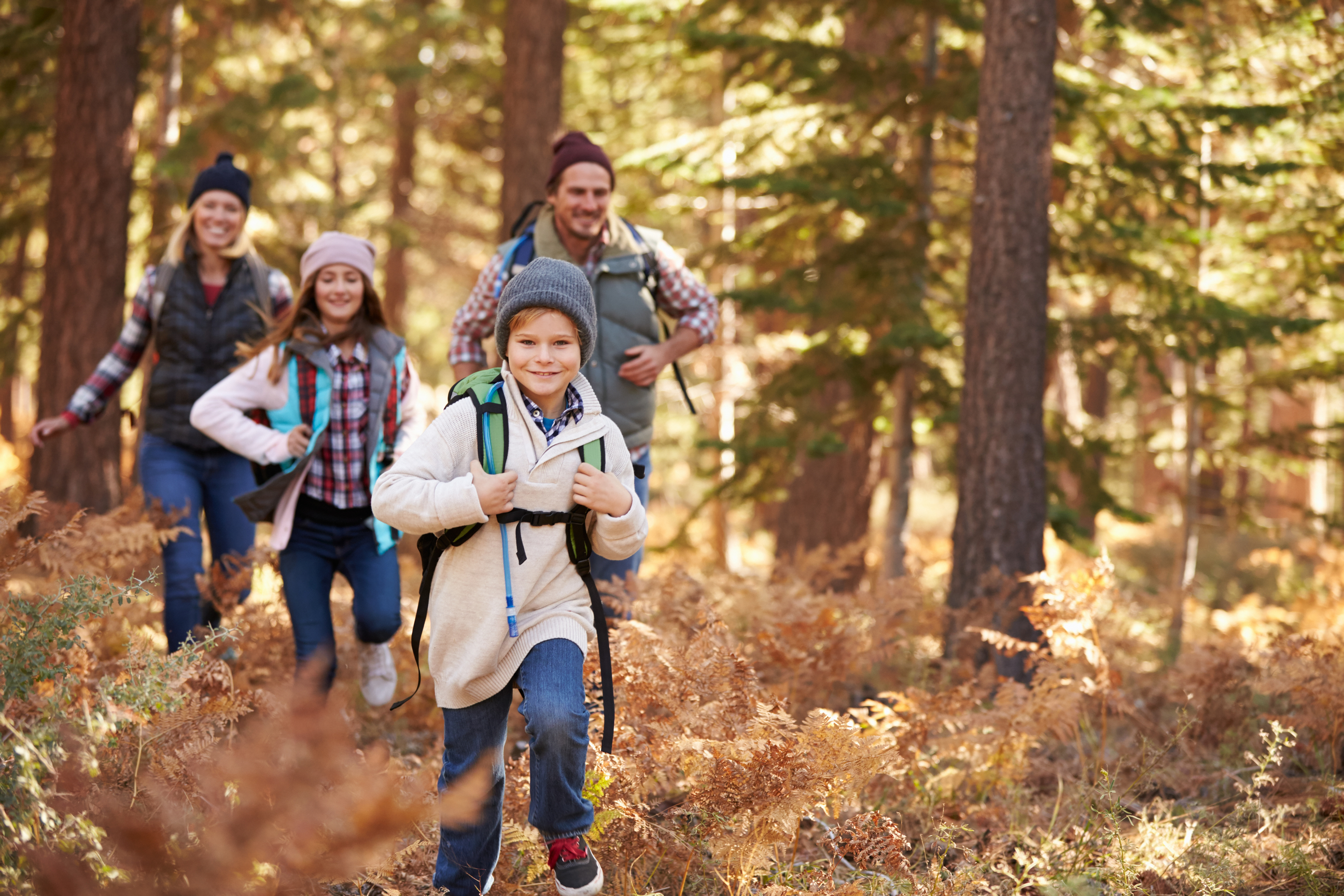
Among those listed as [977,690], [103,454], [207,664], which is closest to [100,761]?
[207,664]

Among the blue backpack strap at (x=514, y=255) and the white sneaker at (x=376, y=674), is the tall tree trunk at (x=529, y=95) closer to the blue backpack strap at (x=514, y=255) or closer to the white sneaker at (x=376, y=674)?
the blue backpack strap at (x=514, y=255)

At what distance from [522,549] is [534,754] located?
651mm

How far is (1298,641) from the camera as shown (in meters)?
4.98

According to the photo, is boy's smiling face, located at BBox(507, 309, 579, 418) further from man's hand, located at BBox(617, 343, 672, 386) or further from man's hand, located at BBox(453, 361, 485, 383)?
man's hand, located at BBox(453, 361, 485, 383)

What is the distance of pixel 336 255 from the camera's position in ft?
15.1

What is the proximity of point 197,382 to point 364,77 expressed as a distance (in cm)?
1113

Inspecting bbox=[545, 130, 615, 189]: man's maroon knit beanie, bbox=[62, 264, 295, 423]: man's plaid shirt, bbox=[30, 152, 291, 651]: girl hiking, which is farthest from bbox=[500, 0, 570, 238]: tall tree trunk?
bbox=[545, 130, 615, 189]: man's maroon knit beanie

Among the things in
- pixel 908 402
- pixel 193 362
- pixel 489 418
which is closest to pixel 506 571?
pixel 489 418

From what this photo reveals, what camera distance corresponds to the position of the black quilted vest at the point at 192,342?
5.21 m

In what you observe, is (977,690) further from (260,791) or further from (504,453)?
(260,791)

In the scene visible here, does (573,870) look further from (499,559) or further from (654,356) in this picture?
(654,356)

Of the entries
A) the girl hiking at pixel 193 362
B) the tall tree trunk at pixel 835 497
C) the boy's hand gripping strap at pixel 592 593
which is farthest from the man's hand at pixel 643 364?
the tall tree trunk at pixel 835 497

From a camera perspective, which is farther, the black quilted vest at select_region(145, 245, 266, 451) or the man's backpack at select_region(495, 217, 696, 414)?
the black quilted vest at select_region(145, 245, 266, 451)

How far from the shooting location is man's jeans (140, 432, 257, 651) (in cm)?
512
